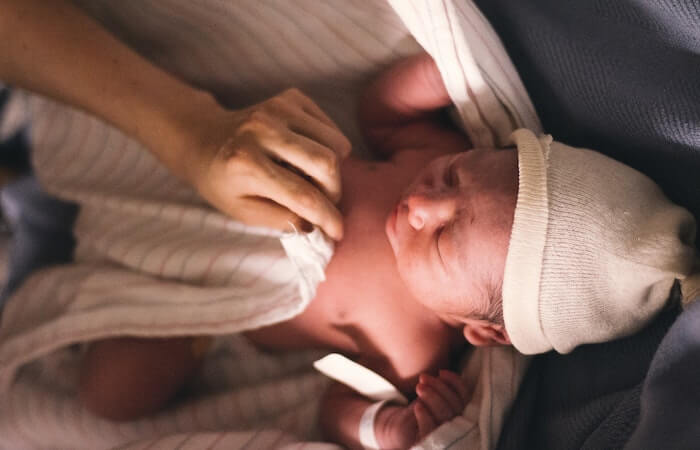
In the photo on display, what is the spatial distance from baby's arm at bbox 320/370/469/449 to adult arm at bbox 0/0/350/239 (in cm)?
29

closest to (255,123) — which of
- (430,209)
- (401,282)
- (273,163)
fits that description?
(273,163)

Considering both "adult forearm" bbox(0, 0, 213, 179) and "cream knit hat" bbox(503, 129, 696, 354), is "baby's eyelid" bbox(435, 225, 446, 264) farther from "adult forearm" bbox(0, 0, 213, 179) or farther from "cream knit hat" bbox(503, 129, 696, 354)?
"adult forearm" bbox(0, 0, 213, 179)

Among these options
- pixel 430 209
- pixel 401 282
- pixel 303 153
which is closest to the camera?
pixel 303 153

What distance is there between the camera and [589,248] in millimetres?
745

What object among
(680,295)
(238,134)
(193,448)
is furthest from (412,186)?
(193,448)

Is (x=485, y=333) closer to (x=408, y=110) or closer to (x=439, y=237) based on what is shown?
(x=439, y=237)

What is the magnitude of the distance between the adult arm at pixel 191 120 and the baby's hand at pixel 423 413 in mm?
289

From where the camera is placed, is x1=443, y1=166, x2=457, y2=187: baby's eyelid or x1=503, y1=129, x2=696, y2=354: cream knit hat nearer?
x1=503, y1=129, x2=696, y2=354: cream knit hat

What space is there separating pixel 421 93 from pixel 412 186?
0.57 ft

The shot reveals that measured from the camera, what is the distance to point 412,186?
0.91 m

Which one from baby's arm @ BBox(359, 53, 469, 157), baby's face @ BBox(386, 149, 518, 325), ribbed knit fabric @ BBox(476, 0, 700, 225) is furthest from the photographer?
baby's arm @ BBox(359, 53, 469, 157)

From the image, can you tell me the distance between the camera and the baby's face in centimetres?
80

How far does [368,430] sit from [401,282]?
0.24 m

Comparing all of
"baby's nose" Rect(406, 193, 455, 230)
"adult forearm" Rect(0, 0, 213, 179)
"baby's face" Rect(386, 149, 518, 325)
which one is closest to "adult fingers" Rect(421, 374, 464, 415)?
"baby's face" Rect(386, 149, 518, 325)
